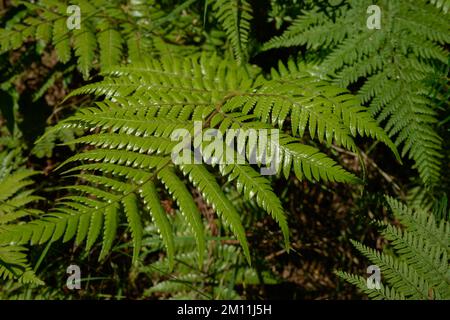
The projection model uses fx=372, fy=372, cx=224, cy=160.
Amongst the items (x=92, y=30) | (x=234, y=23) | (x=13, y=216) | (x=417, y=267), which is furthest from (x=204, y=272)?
(x=92, y=30)

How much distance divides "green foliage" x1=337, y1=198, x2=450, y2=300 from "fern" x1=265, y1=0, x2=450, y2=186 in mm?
228

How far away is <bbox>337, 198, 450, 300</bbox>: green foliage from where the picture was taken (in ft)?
5.37

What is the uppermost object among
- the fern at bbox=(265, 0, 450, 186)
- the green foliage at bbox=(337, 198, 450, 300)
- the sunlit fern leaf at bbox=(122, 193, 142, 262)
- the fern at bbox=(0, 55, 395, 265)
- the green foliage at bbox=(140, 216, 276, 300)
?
the fern at bbox=(265, 0, 450, 186)

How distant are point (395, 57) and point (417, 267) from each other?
1.09m

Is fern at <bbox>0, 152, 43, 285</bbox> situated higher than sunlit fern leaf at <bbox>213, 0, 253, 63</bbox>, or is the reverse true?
sunlit fern leaf at <bbox>213, 0, 253, 63</bbox>

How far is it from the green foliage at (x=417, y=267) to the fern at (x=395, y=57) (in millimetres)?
228

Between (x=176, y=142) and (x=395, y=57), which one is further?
(x=395, y=57)

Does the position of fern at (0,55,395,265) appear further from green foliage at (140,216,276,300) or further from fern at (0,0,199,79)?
green foliage at (140,216,276,300)

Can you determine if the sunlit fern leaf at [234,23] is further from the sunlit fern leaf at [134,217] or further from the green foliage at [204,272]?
the green foliage at [204,272]

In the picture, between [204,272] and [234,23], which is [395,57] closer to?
[234,23]

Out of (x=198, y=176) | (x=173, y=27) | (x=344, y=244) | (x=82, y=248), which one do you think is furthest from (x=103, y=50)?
(x=344, y=244)

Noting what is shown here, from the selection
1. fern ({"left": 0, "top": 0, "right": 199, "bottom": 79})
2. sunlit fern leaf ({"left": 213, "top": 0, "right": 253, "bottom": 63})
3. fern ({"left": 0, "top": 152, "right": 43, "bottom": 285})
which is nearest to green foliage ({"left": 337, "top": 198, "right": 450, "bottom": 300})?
sunlit fern leaf ({"left": 213, "top": 0, "right": 253, "bottom": 63})

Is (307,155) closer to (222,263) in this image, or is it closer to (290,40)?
(290,40)

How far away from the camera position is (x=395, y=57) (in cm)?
200
